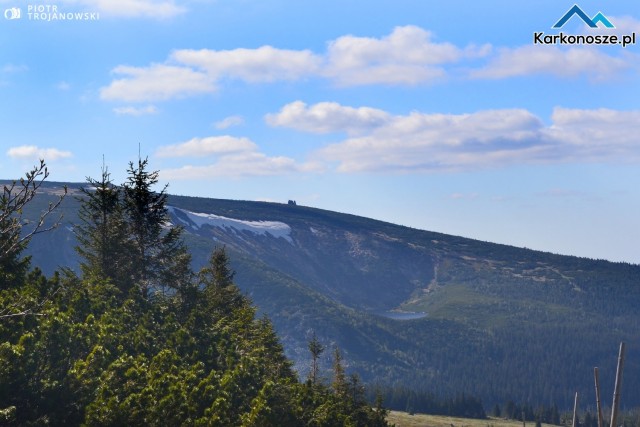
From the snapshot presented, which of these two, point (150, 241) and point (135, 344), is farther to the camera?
point (150, 241)

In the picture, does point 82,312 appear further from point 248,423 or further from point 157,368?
point 248,423

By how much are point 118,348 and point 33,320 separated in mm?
5133

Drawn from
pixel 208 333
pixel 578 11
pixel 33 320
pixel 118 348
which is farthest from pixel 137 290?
pixel 578 11

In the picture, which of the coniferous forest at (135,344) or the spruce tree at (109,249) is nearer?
the coniferous forest at (135,344)

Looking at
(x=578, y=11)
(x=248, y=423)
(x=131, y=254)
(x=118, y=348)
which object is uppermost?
(x=578, y=11)

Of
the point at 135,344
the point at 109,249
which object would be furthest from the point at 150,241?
the point at 135,344

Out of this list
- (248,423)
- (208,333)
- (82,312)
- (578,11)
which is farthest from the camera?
(578,11)

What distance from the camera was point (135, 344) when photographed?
46438 millimetres

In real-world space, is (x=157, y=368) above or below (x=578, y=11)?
below

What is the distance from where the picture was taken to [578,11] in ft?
350

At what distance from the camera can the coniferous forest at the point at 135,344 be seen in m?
34.9

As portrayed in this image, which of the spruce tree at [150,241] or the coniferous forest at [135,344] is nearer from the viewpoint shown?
the coniferous forest at [135,344]

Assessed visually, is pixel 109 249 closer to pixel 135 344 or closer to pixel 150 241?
pixel 150 241

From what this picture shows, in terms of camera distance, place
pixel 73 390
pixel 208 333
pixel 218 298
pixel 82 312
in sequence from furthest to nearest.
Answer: pixel 218 298 → pixel 208 333 → pixel 82 312 → pixel 73 390
